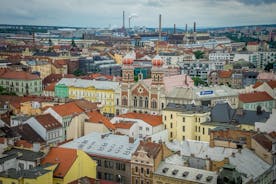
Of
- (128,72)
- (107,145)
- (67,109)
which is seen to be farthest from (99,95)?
(107,145)

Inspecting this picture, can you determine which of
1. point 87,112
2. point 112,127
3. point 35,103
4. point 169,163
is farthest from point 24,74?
point 169,163

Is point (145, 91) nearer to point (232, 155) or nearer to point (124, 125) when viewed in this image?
point (124, 125)

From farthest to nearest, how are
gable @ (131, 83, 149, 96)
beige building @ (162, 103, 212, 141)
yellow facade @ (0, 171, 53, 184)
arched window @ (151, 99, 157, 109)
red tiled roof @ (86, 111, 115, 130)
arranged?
gable @ (131, 83, 149, 96)
arched window @ (151, 99, 157, 109)
beige building @ (162, 103, 212, 141)
red tiled roof @ (86, 111, 115, 130)
yellow facade @ (0, 171, 53, 184)

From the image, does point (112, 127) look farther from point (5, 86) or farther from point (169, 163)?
point (5, 86)

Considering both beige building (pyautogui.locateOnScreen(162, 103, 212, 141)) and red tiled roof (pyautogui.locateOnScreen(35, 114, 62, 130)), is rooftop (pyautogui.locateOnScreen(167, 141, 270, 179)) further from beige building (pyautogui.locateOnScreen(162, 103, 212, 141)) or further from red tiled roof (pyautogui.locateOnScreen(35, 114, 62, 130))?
red tiled roof (pyautogui.locateOnScreen(35, 114, 62, 130))

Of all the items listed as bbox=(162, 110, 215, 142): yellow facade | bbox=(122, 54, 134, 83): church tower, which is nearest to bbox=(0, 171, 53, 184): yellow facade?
bbox=(162, 110, 215, 142): yellow facade

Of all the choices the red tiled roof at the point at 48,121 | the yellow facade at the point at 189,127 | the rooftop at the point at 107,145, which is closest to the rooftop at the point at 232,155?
the rooftop at the point at 107,145
